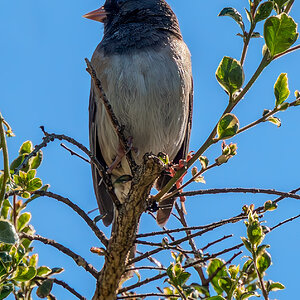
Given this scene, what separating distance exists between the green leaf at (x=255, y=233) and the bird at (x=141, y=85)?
105 cm

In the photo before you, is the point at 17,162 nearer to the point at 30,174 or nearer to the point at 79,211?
the point at 30,174

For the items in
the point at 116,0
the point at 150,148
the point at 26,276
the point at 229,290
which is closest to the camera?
the point at 26,276

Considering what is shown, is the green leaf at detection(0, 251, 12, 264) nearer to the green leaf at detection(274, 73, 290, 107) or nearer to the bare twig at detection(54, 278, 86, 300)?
the bare twig at detection(54, 278, 86, 300)

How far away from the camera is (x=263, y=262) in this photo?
167 centimetres

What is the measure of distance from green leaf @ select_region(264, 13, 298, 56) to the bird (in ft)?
4.07

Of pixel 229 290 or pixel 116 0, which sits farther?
pixel 116 0

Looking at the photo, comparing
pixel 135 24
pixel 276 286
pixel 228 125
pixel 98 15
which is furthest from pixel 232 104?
pixel 98 15

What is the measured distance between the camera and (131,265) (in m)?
2.21

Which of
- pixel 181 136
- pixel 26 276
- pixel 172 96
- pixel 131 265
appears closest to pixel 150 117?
pixel 172 96

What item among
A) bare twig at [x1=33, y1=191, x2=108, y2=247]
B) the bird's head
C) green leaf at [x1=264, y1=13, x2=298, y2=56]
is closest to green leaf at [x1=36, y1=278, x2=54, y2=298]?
bare twig at [x1=33, y1=191, x2=108, y2=247]

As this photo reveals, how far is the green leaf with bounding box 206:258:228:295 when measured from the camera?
191 cm

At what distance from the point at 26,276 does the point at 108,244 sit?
49cm

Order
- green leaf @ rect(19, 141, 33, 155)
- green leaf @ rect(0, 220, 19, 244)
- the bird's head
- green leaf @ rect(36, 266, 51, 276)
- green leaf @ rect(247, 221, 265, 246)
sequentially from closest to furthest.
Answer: green leaf @ rect(0, 220, 19, 244), green leaf @ rect(247, 221, 265, 246), green leaf @ rect(36, 266, 51, 276), green leaf @ rect(19, 141, 33, 155), the bird's head

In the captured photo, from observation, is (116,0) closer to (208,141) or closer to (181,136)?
(181,136)
